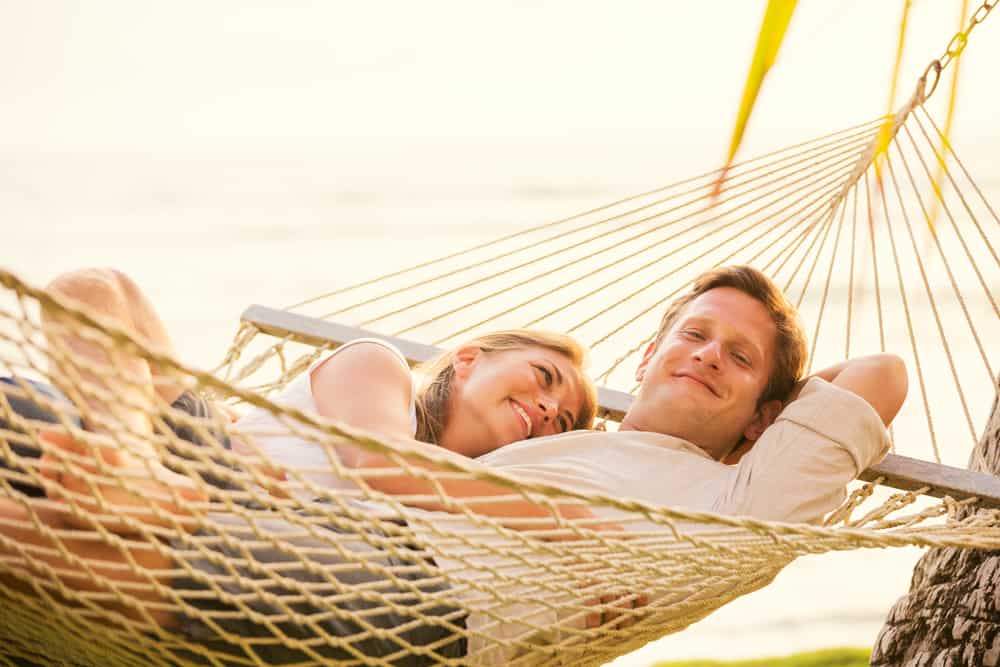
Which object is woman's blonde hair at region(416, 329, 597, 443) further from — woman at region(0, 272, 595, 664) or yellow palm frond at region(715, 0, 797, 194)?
yellow palm frond at region(715, 0, 797, 194)

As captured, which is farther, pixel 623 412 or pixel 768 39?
pixel 623 412

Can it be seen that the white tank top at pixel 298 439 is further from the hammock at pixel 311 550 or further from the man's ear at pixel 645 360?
the man's ear at pixel 645 360

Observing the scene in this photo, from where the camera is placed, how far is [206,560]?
1.16 meters

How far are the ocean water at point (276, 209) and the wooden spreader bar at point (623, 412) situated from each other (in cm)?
231

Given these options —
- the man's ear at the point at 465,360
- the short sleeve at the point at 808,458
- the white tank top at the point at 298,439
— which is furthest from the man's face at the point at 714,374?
the white tank top at the point at 298,439

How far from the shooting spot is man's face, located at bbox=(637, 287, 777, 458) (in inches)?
70.5

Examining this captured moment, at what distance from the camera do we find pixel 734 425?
1.81 m

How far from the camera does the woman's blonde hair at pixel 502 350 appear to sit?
1805 mm

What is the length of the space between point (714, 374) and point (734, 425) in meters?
0.08

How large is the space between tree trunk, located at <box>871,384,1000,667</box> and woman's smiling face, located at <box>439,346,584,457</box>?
0.55 metres

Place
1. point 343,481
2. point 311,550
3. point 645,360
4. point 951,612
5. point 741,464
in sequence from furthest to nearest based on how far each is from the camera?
point 645,360 → point 951,612 → point 741,464 → point 343,481 → point 311,550

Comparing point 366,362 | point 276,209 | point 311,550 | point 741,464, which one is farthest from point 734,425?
point 276,209

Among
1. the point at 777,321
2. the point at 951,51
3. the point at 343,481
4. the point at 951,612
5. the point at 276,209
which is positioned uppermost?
the point at 276,209

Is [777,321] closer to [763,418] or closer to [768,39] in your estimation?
[763,418]
